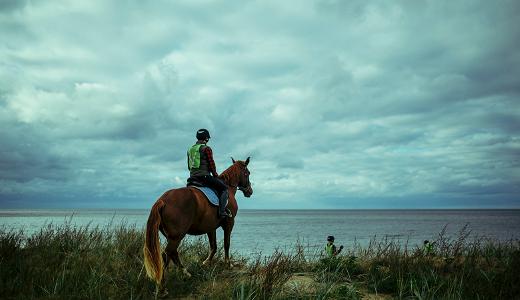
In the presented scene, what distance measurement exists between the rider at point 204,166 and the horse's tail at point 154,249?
1672 mm

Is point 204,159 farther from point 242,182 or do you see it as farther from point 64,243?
point 64,243

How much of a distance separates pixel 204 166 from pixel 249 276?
3012 mm

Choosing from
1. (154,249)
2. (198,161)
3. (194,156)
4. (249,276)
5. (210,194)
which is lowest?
(249,276)

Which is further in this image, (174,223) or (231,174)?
(231,174)

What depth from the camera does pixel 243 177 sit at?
1094cm

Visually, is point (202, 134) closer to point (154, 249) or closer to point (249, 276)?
point (154, 249)

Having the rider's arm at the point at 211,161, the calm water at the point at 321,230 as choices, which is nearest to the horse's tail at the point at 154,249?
the rider's arm at the point at 211,161

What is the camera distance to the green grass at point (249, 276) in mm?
6320

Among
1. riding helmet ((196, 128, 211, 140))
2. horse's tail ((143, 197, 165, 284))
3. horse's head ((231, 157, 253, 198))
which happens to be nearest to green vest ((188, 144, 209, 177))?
riding helmet ((196, 128, 211, 140))

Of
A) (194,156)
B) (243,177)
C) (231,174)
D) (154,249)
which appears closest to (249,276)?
(154,249)

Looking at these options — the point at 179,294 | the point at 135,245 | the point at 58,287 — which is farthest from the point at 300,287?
the point at 135,245

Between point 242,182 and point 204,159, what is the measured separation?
224cm

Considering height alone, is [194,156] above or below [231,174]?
above

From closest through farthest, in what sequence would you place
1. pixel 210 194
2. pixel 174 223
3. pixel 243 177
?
pixel 174 223 → pixel 210 194 → pixel 243 177
